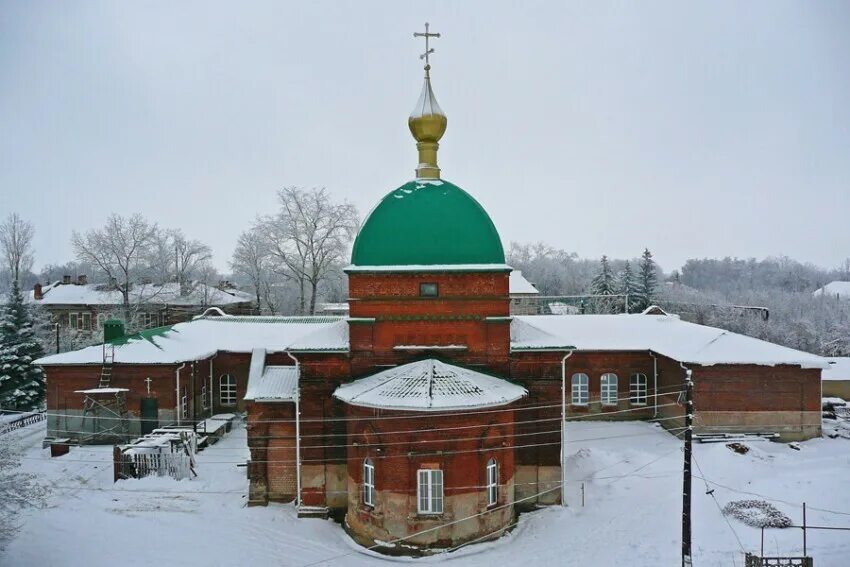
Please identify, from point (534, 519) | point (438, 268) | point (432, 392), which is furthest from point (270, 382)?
point (534, 519)

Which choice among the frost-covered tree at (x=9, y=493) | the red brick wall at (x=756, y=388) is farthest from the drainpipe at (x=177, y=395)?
the red brick wall at (x=756, y=388)

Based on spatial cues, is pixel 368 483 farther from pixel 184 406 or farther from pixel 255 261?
pixel 255 261

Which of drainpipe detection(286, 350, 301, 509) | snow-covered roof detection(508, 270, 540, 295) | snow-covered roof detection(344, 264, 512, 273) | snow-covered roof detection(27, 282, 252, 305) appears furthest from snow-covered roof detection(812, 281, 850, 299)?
drainpipe detection(286, 350, 301, 509)

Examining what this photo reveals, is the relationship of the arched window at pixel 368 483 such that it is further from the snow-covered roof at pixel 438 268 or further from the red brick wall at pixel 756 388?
the red brick wall at pixel 756 388

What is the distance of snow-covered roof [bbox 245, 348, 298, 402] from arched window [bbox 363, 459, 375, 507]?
3.09m

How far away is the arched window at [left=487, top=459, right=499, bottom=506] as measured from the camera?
13973 millimetres

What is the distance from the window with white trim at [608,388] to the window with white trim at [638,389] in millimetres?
688

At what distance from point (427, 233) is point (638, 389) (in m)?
13.7

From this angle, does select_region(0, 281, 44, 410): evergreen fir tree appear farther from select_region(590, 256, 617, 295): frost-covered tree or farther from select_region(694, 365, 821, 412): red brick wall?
select_region(590, 256, 617, 295): frost-covered tree

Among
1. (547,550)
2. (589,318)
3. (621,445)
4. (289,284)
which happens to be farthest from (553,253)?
(547,550)

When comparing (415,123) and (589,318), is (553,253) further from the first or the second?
(415,123)

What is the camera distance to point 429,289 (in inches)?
603

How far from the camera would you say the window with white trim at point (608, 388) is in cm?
2397

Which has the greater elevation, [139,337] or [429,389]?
[139,337]
